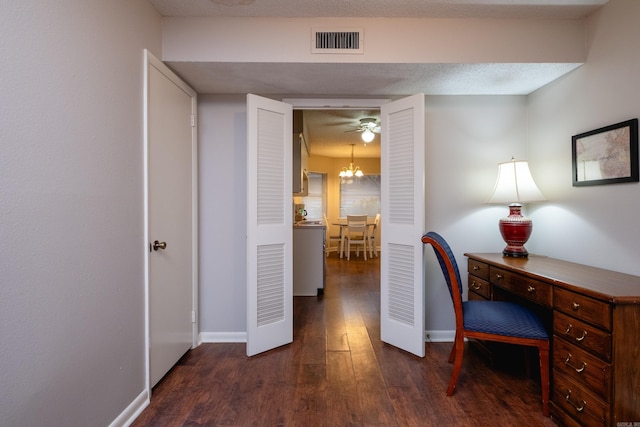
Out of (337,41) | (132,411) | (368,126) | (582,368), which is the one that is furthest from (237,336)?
(368,126)

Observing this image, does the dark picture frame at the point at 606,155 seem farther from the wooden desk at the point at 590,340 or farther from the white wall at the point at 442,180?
the wooden desk at the point at 590,340

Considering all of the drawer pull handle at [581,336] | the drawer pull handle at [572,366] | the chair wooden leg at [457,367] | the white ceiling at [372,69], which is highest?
the white ceiling at [372,69]

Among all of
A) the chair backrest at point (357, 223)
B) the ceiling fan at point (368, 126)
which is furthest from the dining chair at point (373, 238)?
the ceiling fan at point (368, 126)

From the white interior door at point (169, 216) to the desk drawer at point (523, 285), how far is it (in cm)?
225

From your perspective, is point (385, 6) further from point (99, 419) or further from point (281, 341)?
point (99, 419)

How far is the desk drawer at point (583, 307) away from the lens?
128cm

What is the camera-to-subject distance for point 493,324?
1741mm

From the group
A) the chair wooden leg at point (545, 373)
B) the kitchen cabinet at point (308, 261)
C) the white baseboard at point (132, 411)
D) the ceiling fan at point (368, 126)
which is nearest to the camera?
the white baseboard at point (132, 411)

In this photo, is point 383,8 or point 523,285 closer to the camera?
point 523,285

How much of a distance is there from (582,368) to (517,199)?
1165 millimetres

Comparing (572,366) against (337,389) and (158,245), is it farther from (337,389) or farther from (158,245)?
(158,245)

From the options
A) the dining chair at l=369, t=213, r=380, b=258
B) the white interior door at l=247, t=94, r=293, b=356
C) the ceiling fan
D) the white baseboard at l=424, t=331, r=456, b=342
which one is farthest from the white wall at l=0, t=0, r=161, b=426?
the dining chair at l=369, t=213, r=380, b=258

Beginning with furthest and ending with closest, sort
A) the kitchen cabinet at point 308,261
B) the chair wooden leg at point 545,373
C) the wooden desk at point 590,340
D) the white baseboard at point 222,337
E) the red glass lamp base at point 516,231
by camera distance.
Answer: the kitchen cabinet at point 308,261 < the white baseboard at point 222,337 < the red glass lamp base at point 516,231 < the chair wooden leg at point 545,373 < the wooden desk at point 590,340

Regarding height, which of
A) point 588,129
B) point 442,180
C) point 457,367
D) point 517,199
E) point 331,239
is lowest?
point 457,367
